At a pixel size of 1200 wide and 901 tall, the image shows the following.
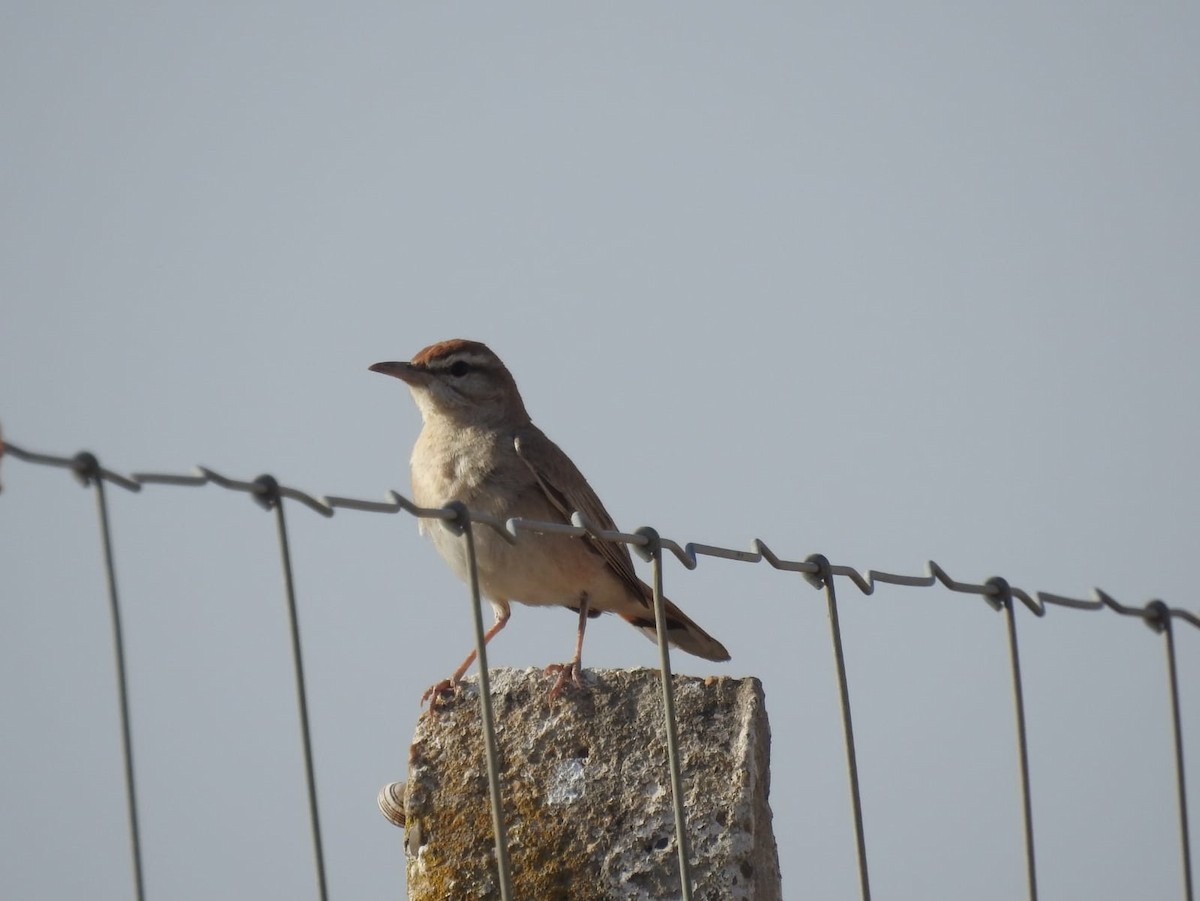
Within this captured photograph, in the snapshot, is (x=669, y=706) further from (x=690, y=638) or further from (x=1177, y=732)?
(x=690, y=638)

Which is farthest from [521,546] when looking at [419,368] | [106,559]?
[106,559]

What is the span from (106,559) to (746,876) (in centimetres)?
221

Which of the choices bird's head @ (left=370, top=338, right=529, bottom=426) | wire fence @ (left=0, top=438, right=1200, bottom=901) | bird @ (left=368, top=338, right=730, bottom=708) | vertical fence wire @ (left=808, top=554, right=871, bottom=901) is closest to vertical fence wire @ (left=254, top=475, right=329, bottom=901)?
wire fence @ (left=0, top=438, right=1200, bottom=901)

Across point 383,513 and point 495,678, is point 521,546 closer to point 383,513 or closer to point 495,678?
point 495,678

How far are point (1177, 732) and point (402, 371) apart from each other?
436 cm

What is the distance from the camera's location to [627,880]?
4.41 meters

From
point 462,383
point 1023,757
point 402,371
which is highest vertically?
point 402,371

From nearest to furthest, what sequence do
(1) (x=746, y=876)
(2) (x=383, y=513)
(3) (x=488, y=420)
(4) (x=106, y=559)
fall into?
(4) (x=106, y=559)
(2) (x=383, y=513)
(1) (x=746, y=876)
(3) (x=488, y=420)

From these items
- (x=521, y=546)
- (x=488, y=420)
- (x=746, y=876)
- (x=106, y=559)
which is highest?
(x=488, y=420)

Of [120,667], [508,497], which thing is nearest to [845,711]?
[120,667]

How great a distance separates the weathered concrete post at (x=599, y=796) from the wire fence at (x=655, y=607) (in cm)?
25

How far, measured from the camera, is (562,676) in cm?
472

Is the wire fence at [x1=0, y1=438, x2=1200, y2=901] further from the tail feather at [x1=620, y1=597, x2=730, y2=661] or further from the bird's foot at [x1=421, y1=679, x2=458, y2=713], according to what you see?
the tail feather at [x1=620, y1=597, x2=730, y2=661]

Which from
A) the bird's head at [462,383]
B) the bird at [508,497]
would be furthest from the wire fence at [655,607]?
the bird's head at [462,383]
